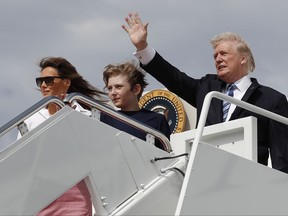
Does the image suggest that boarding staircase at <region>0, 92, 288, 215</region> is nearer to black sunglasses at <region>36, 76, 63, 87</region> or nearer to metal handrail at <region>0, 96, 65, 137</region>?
metal handrail at <region>0, 96, 65, 137</region>

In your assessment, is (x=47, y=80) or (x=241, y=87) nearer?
(x=47, y=80)

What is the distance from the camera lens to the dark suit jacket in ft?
21.4

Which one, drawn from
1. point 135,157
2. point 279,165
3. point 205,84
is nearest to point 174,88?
point 205,84

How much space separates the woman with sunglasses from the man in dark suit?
0.57m

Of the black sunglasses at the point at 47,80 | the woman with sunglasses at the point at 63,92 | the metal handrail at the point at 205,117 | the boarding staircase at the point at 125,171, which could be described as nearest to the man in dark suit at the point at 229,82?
the metal handrail at the point at 205,117

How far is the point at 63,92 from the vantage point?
21.9ft

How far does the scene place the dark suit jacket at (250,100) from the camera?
6.53 meters

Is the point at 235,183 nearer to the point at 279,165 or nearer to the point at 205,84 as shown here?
the point at 279,165

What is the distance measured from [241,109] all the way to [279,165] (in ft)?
1.88

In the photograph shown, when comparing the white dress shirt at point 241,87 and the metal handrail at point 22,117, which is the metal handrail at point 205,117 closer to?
the white dress shirt at point 241,87

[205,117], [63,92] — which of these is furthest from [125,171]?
[63,92]

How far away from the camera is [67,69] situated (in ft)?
22.4

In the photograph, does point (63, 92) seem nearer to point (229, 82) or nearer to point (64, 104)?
point (64, 104)

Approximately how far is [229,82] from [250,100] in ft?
0.87
